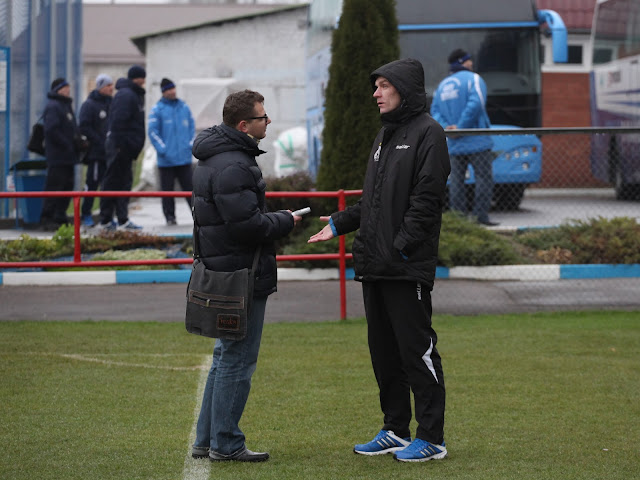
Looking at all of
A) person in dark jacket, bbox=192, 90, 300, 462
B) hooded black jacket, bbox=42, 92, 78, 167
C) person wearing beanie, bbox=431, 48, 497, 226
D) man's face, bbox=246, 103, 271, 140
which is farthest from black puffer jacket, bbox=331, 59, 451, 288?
hooded black jacket, bbox=42, 92, 78, 167

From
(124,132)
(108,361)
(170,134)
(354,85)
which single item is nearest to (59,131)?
(124,132)

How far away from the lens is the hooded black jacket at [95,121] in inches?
603

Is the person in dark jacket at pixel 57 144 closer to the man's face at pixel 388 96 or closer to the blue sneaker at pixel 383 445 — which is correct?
the blue sneaker at pixel 383 445

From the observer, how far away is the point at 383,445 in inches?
214

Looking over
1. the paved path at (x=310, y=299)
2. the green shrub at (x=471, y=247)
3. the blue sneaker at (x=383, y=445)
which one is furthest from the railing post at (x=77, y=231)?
the blue sneaker at (x=383, y=445)

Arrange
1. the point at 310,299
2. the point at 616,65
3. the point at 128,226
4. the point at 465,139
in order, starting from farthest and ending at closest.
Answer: the point at 616,65
the point at 128,226
the point at 465,139
the point at 310,299

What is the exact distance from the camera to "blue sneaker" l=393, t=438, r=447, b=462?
5246 millimetres

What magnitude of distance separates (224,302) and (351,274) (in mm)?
6770

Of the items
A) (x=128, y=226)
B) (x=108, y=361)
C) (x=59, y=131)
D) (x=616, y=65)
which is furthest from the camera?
(x=616, y=65)

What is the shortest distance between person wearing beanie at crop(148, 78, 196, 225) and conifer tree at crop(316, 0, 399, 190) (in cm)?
376

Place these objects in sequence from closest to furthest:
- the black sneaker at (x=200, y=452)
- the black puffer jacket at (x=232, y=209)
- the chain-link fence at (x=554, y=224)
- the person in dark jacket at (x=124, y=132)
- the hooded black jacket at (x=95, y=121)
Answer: the black puffer jacket at (x=232, y=209) → the black sneaker at (x=200, y=452) → the chain-link fence at (x=554, y=224) → the person in dark jacket at (x=124, y=132) → the hooded black jacket at (x=95, y=121)

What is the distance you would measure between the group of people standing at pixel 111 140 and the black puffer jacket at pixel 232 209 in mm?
9154

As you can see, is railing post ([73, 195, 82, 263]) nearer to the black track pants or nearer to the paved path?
the paved path

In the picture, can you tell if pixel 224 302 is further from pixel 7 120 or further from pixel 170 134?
pixel 7 120
